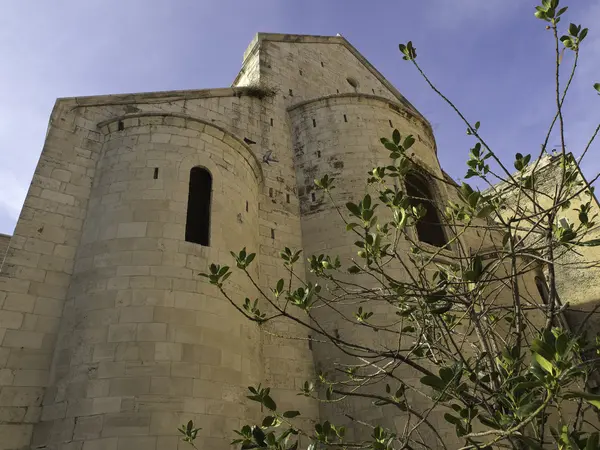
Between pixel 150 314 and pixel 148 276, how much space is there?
0.62 meters

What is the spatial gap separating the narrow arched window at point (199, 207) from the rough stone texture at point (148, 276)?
178 millimetres

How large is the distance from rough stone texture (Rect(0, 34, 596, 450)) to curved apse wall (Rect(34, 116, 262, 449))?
2cm

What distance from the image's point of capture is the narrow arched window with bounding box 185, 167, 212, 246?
743 cm

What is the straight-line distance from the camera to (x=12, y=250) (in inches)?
247

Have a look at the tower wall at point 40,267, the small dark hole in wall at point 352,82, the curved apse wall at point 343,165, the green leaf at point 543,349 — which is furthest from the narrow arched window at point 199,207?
the small dark hole in wall at point 352,82

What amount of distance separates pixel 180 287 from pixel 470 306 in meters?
4.62

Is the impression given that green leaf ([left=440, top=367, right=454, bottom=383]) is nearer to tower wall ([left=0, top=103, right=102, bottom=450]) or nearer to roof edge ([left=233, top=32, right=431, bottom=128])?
tower wall ([left=0, top=103, right=102, bottom=450])

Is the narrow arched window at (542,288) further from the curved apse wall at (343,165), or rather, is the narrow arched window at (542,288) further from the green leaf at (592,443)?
the green leaf at (592,443)

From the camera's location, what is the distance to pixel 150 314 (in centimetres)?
607

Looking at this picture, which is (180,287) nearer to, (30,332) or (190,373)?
(190,373)

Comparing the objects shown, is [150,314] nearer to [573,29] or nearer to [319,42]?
[573,29]

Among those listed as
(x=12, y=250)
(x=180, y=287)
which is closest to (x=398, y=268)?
(x=180, y=287)

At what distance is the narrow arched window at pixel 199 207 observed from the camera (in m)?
7.43

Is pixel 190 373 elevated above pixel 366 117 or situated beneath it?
situated beneath
